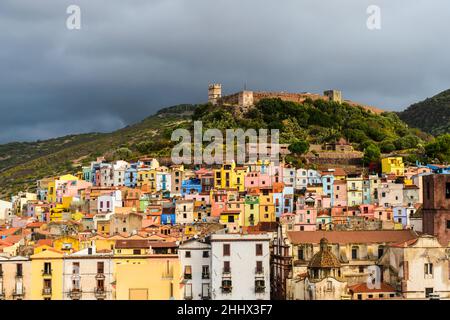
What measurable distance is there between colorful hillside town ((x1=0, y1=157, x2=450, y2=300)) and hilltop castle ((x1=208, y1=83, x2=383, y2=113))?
2946 cm

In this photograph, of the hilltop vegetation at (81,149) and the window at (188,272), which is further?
the hilltop vegetation at (81,149)

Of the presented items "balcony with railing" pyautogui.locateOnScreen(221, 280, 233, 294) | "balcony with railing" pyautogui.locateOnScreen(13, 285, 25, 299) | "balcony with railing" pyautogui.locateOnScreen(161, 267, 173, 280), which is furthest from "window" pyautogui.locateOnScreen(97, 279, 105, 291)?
"balcony with railing" pyautogui.locateOnScreen(221, 280, 233, 294)

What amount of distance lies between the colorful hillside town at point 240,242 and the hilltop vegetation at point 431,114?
57.9 m

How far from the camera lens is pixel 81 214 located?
65312 mm

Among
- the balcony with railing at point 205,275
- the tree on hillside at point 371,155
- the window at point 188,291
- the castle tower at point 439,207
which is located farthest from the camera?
the tree on hillside at point 371,155

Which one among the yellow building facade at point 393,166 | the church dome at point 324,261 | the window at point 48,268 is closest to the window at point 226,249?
the church dome at point 324,261

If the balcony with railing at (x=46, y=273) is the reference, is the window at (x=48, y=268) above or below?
above

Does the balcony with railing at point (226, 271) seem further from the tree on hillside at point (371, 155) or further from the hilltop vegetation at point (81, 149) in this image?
the hilltop vegetation at point (81, 149)

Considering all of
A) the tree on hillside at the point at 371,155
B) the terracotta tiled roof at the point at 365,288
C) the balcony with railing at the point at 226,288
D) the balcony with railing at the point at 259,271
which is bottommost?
the terracotta tiled roof at the point at 365,288

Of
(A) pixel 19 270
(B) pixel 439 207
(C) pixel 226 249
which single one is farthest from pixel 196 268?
(B) pixel 439 207

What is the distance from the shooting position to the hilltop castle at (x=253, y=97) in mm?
99875

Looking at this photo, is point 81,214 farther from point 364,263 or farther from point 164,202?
point 364,263
